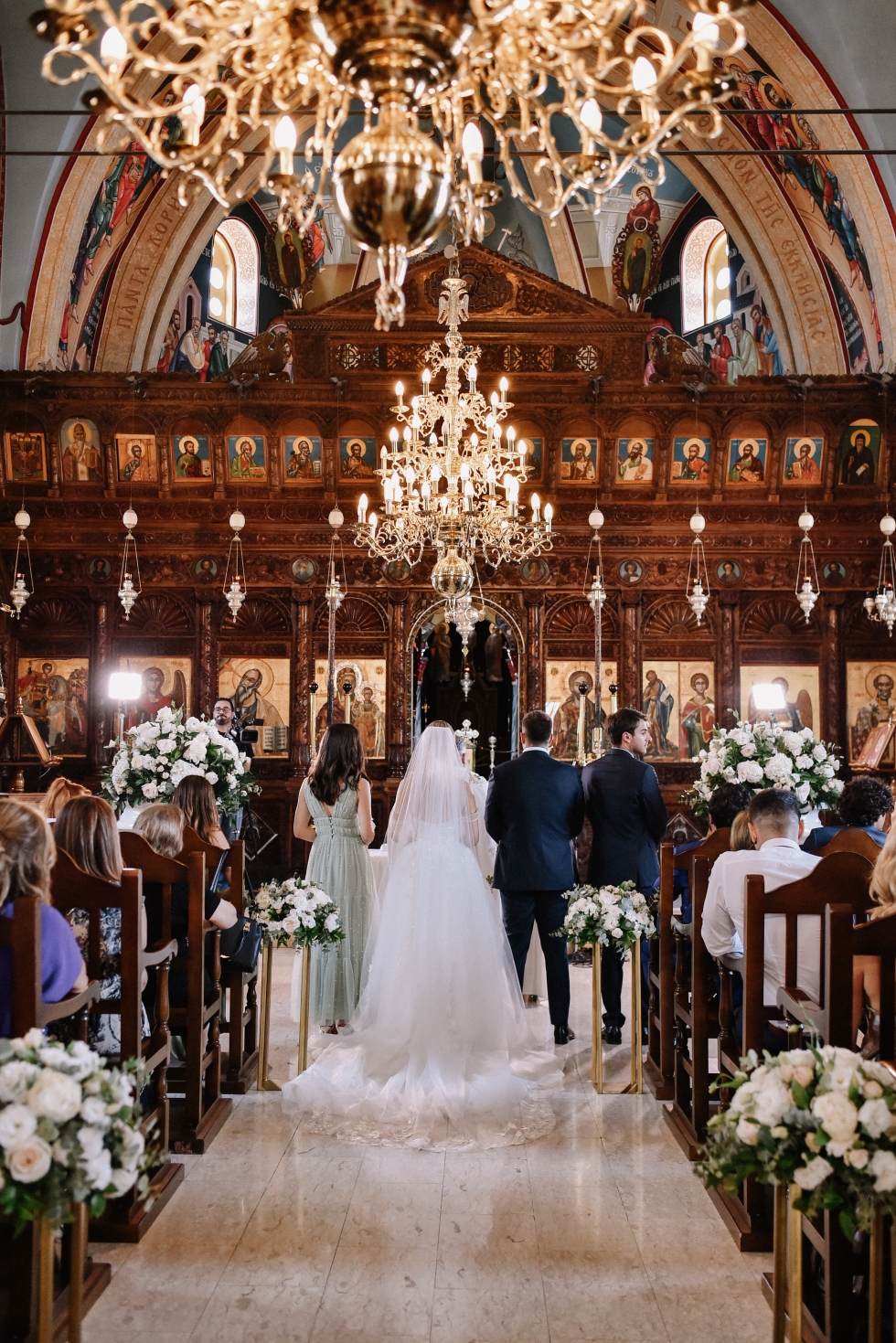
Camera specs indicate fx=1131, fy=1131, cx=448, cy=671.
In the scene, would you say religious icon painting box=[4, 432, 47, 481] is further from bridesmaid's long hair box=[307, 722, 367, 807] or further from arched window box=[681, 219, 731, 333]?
arched window box=[681, 219, 731, 333]

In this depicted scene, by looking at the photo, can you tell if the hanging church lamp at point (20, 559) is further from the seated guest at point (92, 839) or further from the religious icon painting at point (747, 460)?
the religious icon painting at point (747, 460)

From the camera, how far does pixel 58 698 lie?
12.8 m

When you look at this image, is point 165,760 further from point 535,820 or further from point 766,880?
point 766,880

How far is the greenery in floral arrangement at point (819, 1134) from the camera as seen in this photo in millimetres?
2516

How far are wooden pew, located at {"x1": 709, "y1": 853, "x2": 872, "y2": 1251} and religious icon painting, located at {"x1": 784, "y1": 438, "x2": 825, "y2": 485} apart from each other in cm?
899

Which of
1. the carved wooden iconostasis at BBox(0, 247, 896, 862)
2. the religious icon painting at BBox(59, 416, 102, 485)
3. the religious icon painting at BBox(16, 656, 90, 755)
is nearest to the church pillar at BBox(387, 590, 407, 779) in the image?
the carved wooden iconostasis at BBox(0, 247, 896, 862)

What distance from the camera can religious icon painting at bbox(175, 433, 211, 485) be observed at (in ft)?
40.4

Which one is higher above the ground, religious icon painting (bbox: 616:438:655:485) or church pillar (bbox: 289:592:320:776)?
religious icon painting (bbox: 616:438:655:485)

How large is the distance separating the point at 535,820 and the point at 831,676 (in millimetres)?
7069

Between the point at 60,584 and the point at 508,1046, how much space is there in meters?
8.61

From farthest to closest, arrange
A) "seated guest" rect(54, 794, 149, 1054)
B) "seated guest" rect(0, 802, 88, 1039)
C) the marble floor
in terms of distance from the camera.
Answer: "seated guest" rect(54, 794, 149, 1054), the marble floor, "seated guest" rect(0, 802, 88, 1039)

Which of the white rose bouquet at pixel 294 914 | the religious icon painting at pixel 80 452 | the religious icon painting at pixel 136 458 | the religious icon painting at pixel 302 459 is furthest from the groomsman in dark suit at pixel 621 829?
the religious icon painting at pixel 80 452

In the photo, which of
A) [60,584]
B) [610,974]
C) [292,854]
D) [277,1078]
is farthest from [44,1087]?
[60,584]

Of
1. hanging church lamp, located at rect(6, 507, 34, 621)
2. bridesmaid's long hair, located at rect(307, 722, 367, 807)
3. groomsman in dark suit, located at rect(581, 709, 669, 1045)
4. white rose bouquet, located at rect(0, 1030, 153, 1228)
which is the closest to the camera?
white rose bouquet, located at rect(0, 1030, 153, 1228)
